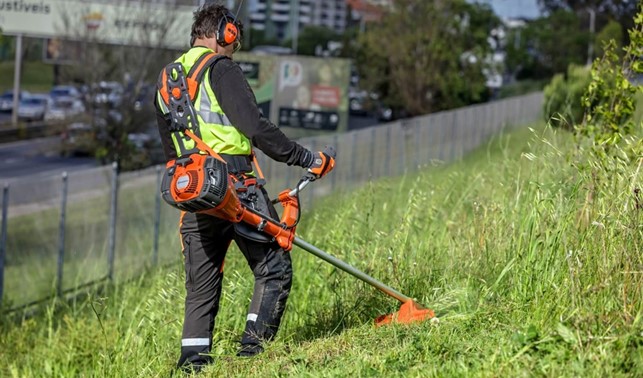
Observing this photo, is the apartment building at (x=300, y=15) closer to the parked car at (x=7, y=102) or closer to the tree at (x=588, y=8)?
the tree at (x=588, y=8)

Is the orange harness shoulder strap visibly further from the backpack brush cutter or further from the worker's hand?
the worker's hand

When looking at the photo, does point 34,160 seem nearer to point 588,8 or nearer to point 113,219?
point 588,8

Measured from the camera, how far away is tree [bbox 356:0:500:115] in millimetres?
46125

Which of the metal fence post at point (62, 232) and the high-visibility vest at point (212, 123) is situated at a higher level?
the high-visibility vest at point (212, 123)

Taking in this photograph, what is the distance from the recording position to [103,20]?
4084 cm

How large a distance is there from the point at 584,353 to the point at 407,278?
100.0 inches

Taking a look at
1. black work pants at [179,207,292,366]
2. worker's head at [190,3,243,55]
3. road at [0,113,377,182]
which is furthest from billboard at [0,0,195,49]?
black work pants at [179,207,292,366]

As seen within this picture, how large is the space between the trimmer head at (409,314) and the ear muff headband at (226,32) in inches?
64.1

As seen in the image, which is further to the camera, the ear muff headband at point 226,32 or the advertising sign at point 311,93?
the advertising sign at point 311,93

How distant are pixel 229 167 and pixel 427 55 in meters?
40.6

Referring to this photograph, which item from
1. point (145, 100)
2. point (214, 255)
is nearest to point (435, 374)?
point (214, 255)

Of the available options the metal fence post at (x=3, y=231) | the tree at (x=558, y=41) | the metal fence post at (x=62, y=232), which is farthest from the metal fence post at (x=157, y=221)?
the tree at (x=558, y=41)

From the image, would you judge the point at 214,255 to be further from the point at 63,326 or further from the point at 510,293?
the point at 63,326

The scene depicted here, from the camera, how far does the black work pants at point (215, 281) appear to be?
252 inches
